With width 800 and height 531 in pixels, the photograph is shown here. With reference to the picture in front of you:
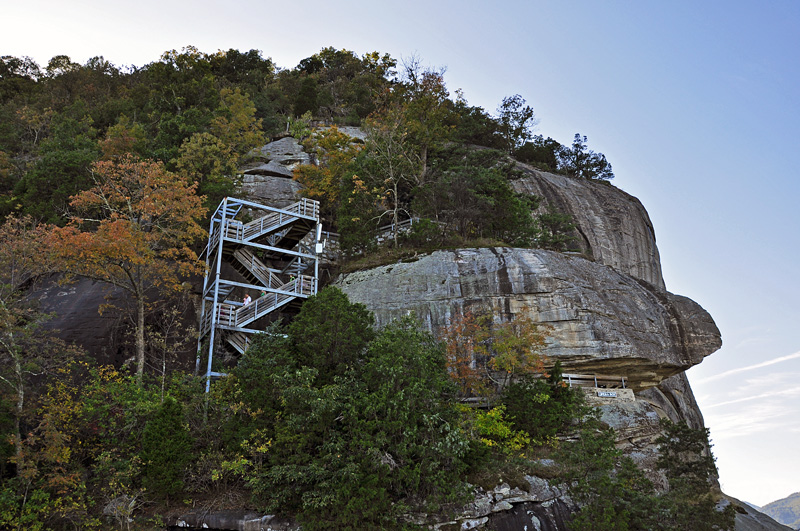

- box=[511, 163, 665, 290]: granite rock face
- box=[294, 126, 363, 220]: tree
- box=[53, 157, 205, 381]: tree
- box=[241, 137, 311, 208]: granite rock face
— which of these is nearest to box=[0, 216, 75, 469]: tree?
box=[53, 157, 205, 381]: tree

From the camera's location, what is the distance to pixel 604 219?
44.3 metres

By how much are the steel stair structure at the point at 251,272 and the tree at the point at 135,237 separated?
173 centimetres

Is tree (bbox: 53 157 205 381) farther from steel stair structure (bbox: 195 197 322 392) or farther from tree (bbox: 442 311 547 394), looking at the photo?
tree (bbox: 442 311 547 394)

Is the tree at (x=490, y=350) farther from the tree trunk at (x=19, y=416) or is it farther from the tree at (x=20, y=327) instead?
the tree at (x=20, y=327)

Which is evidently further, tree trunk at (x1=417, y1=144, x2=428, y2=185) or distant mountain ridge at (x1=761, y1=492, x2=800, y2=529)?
distant mountain ridge at (x1=761, y1=492, x2=800, y2=529)

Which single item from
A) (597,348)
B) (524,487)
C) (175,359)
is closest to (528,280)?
(597,348)

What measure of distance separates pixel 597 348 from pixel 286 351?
13.1 metres

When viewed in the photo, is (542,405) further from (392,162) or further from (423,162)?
(423,162)

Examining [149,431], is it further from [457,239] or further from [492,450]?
[457,239]

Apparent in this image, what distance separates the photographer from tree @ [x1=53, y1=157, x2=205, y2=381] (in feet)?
73.3

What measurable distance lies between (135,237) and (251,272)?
620 centimetres

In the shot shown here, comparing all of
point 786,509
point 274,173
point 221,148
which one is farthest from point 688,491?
point 786,509

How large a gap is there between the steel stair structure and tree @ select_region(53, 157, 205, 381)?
173 cm

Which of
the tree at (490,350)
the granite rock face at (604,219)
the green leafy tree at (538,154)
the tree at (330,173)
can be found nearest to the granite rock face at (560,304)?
the tree at (490,350)
